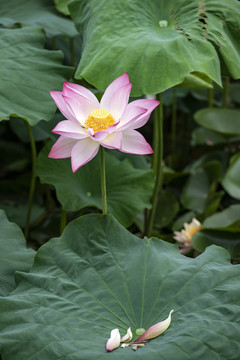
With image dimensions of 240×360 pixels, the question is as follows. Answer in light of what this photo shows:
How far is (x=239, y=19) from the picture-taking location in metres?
1.31

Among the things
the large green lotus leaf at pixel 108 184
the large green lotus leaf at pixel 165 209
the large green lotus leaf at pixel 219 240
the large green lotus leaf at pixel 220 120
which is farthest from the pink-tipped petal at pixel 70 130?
the large green lotus leaf at pixel 220 120

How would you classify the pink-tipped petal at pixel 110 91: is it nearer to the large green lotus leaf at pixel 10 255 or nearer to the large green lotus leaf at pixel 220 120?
the large green lotus leaf at pixel 10 255

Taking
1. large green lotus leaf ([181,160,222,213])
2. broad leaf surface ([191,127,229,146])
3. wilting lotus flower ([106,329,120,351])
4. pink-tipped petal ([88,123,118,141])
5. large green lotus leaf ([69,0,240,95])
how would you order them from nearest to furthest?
wilting lotus flower ([106,329,120,351])
pink-tipped petal ([88,123,118,141])
large green lotus leaf ([69,0,240,95])
large green lotus leaf ([181,160,222,213])
broad leaf surface ([191,127,229,146])

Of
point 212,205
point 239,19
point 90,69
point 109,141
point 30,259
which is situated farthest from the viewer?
point 212,205

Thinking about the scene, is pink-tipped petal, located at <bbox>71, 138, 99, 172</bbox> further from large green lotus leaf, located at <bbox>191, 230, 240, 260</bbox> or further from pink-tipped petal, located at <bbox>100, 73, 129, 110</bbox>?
large green lotus leaf, located at <bbox>191, 230, 240, 260</bbox>

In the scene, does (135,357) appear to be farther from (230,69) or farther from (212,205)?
(212,205)

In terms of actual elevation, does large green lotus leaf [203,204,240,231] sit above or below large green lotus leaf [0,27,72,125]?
below

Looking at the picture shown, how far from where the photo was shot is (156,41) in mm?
1164

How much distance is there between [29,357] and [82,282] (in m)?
0.17

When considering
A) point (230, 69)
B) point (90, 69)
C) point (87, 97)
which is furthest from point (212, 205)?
point (87, 97)

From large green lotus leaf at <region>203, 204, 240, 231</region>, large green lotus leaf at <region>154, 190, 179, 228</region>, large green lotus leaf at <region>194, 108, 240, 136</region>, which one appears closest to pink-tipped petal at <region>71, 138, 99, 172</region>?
large green lotus leaf at <region>203, 204, 240, 231</region>

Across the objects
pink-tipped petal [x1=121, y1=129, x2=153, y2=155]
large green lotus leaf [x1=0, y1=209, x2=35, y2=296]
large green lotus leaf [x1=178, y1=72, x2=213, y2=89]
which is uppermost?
pink-tipped petal [x1=121, y1=129, x2=153, y2=155]

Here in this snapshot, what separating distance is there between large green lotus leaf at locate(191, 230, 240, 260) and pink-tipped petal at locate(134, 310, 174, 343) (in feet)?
1.76

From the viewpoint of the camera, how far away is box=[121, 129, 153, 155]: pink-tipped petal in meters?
0.94
